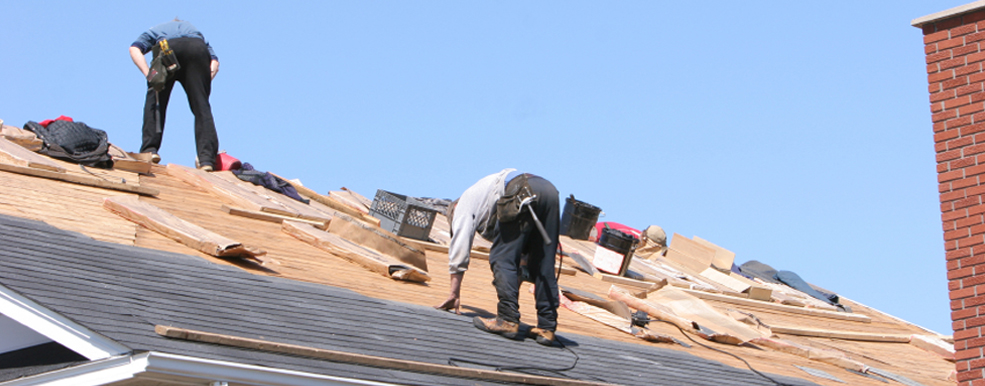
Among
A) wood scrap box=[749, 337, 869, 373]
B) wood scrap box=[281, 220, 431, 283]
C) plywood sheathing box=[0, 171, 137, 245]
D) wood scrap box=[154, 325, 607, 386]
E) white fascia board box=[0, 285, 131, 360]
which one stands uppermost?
plywood sheathing box=[0, 171, 137, 245]

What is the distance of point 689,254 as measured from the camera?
14008 millimetres

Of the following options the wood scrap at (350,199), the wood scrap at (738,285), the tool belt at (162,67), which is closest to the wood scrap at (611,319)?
the wood scrap at (350,199)

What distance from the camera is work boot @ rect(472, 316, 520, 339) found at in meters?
5.74

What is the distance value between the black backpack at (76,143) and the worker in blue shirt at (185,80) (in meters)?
1.00

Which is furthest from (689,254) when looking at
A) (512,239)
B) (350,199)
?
(512,239)

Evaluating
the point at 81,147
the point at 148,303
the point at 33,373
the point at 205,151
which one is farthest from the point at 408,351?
the point at 205,151

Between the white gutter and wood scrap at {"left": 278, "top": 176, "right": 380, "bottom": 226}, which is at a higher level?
wood scrap at {"left": 278, "top": 176, "right": 380, "bottom": 226}

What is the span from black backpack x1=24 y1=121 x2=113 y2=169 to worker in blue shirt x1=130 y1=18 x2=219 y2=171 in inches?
39.2

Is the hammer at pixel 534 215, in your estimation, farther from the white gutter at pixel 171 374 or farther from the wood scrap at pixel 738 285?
the wood scrap at pixel 738 285

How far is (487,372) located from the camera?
4668 mm

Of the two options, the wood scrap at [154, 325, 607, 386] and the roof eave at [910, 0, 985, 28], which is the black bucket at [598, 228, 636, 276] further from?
the wood scrap at [154, 325, 607, 386]

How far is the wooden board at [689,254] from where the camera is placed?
537 inches

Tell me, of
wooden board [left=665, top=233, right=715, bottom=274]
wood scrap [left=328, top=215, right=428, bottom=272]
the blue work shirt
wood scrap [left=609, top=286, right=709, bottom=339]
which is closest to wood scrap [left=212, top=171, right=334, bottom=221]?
wood scrap [left=328, top=215, right=428, bottom=272]

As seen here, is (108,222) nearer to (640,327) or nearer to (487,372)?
(487,372)
